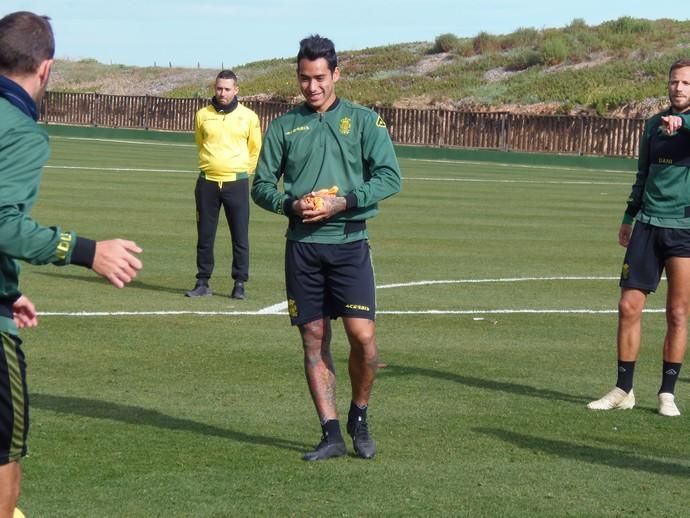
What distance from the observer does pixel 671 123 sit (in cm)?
927

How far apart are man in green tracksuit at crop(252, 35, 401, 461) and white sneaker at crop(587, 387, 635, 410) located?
7.17 feet

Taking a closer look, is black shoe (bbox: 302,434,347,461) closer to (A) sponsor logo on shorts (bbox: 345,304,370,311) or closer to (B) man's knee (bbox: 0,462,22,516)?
(A) sponsor logo on shorts (bbox: 345,304,370,311)

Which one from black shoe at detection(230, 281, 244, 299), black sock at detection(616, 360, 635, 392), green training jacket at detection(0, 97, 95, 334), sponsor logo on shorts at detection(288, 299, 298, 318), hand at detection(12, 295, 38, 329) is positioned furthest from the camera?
black shoe at detection(230, 281, 244, 299)

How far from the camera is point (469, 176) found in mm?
40500

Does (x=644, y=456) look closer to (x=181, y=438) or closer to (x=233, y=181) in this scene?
(x=181, y=438)

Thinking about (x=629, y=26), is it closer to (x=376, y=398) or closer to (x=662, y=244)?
(x=662, y=244)

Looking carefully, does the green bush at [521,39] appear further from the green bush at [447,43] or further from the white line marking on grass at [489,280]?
the white line marking on grass at [489,280]

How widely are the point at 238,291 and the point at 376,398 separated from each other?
17.1 feet

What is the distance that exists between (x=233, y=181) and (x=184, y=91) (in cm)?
8372

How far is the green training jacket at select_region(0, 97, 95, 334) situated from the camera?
5152mm

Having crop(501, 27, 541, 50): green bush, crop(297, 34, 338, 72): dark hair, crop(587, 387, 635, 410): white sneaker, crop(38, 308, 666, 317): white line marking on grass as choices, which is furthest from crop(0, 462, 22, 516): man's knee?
crop(501, 27, 541, 50): green bush

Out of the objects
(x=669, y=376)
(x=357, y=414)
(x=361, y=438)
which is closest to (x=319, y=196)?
(x=357, y=414)

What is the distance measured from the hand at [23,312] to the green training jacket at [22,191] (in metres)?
0.51

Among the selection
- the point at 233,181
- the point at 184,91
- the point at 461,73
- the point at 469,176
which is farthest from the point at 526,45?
the point at 233,181
